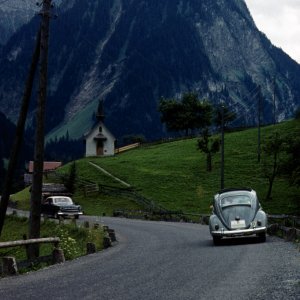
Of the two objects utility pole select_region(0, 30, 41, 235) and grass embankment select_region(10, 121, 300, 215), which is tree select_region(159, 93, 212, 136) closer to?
grass embankment select_region(10, 121, 300, 215)

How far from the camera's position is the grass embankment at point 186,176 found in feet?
220

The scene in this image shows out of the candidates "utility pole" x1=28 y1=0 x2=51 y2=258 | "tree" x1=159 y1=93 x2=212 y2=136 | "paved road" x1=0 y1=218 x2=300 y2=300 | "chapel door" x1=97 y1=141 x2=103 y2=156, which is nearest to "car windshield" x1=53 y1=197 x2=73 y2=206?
"utility pole" x1=28 y1=0 x2=51 y2=258

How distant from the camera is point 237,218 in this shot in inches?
934

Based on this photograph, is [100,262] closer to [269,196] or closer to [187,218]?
[187,218]

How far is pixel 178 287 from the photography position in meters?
11.7

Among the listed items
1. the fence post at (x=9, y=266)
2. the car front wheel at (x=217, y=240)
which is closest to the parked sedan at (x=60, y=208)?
the car front wheel at (x=217, y=240)

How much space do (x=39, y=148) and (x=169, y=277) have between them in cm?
917

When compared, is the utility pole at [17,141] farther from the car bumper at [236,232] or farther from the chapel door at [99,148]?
the chapel door at [99,148]

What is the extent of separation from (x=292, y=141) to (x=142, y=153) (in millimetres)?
56519

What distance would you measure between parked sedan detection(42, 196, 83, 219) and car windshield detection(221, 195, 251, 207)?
27510 mm

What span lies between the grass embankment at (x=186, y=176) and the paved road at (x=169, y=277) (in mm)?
39212

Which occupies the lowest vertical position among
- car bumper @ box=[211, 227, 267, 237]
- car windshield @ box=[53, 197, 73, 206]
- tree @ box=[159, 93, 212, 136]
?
car bumper @ box=[211, 227, 267, 237]

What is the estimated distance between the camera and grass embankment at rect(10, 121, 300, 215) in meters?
67.1

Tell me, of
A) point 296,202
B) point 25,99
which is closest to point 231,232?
point 25,99
